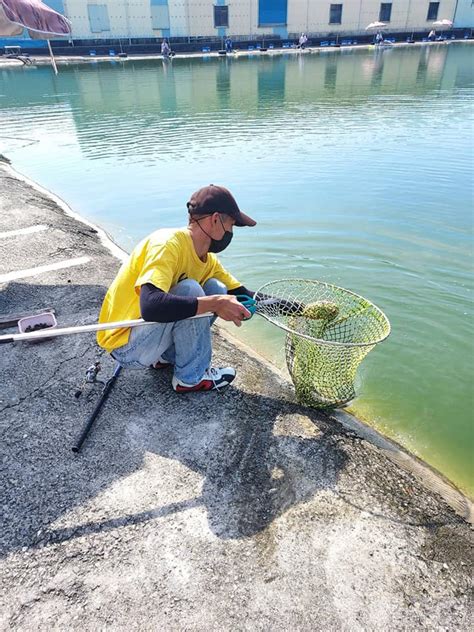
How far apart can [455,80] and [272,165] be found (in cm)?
2021

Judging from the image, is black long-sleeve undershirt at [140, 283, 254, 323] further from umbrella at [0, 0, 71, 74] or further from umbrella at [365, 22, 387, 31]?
umbrella at [365, 22, 387, 31]

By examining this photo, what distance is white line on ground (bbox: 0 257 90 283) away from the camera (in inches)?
213

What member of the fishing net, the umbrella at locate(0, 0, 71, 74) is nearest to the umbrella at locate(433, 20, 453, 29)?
the umbrella at locate(0, 0, 71, 74)

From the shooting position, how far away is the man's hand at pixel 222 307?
2.78 m

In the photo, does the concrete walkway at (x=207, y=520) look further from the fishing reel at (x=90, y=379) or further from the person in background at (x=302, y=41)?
the person in background at (x=302, y=41)

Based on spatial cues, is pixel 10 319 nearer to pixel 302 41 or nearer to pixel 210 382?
pixel 210 382

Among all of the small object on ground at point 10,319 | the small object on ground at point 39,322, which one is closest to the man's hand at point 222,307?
the small object on ground at point 39,322

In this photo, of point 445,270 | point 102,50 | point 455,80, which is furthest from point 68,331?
point 102,50

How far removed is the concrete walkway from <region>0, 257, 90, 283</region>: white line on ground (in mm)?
2048

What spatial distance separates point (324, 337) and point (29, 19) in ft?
23.6

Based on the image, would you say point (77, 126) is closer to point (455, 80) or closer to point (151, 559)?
point (151, 559)

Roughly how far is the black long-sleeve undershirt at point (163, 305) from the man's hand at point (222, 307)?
64 mm

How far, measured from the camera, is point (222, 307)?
2.82 m

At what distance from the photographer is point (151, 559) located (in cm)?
233
